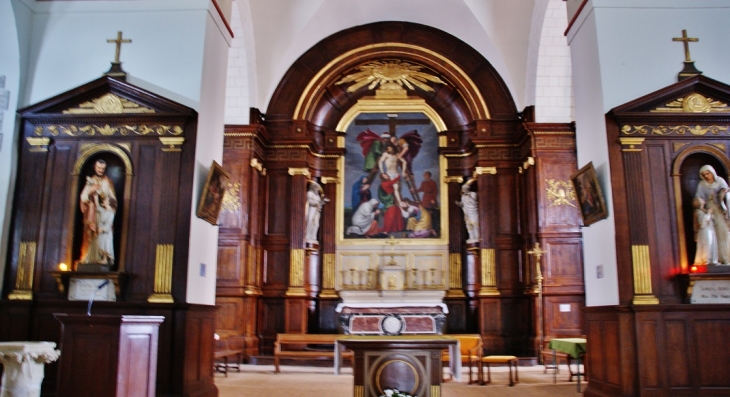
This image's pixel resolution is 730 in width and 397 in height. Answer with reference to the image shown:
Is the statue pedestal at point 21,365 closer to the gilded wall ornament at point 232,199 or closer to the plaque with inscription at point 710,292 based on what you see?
the plaque with inscription at point 710,292

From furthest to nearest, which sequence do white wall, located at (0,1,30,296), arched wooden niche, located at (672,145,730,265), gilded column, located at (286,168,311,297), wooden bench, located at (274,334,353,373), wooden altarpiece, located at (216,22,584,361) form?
gilded column, located at (286,168,311,297), wooden altarpiece, located at (216,22,584,361), wooden bench, located at (274,334,353,373), white wall, located at (0,1,30,296), arched wooden niche, located at (672,145,730,265)

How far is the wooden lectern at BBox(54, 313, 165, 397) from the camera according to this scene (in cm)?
589

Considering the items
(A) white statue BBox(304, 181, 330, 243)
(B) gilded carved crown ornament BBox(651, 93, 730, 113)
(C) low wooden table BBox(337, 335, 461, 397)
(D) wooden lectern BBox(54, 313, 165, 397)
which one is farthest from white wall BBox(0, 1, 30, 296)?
(B) gilded carved crown ornament BBox(651, 93, 730, 113)

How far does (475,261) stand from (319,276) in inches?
133

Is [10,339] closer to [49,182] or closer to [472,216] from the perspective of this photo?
[49,182]

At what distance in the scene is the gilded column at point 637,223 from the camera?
7258mm

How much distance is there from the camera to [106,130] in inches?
321

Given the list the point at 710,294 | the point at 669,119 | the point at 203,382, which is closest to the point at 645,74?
the point at 669,119

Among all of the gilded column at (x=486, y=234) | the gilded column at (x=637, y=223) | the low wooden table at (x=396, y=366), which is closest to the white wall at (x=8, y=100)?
the low wooden table at (x=396, y=366)

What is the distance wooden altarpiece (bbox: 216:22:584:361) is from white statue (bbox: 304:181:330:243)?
0.54 ft

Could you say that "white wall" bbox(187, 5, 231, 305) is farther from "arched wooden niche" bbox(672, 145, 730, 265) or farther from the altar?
"arched wooden niche" bbox(672, 145, 730, 265)

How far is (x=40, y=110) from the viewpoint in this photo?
823cm

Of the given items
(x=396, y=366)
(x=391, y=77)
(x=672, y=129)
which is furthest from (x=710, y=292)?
(x=391, y=77)

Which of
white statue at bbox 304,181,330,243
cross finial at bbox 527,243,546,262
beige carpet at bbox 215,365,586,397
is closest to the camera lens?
beige carpet at bbox 215,365,586,397
